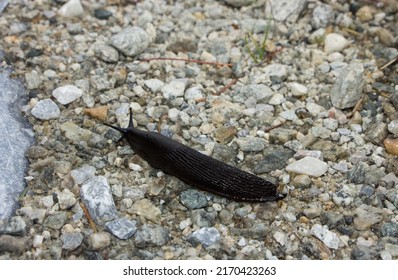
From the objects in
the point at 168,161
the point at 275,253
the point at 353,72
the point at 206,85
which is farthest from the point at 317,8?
the point at 275,253

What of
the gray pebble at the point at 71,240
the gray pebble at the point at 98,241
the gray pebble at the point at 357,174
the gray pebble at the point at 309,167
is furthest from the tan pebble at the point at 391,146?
the gray pebble at the point at 71,240

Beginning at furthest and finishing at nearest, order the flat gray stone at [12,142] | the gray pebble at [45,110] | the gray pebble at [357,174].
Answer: the gray pebble at [45,110] → the gray pebble at [357,174] → the flat gray stone at [12,142]

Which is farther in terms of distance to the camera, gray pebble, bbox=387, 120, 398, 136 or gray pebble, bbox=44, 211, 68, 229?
gray pebble, bbox=387, 120, 398, 136

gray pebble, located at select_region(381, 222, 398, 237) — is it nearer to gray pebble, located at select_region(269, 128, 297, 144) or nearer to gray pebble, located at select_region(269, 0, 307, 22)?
gray pebble, located at select_region(269, 128, 297, 144)

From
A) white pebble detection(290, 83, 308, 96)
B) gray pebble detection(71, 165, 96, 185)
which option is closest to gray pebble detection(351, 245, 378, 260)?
white pebble detection(290, 83, 308, 96)

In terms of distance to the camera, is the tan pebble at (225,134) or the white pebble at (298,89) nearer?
the tan pebble at (225,134)

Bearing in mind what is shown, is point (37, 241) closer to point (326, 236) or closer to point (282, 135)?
point (326, 236)

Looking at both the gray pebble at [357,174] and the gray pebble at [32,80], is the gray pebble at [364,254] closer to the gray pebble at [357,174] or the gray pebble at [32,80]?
the gray pebble at [357,174]
